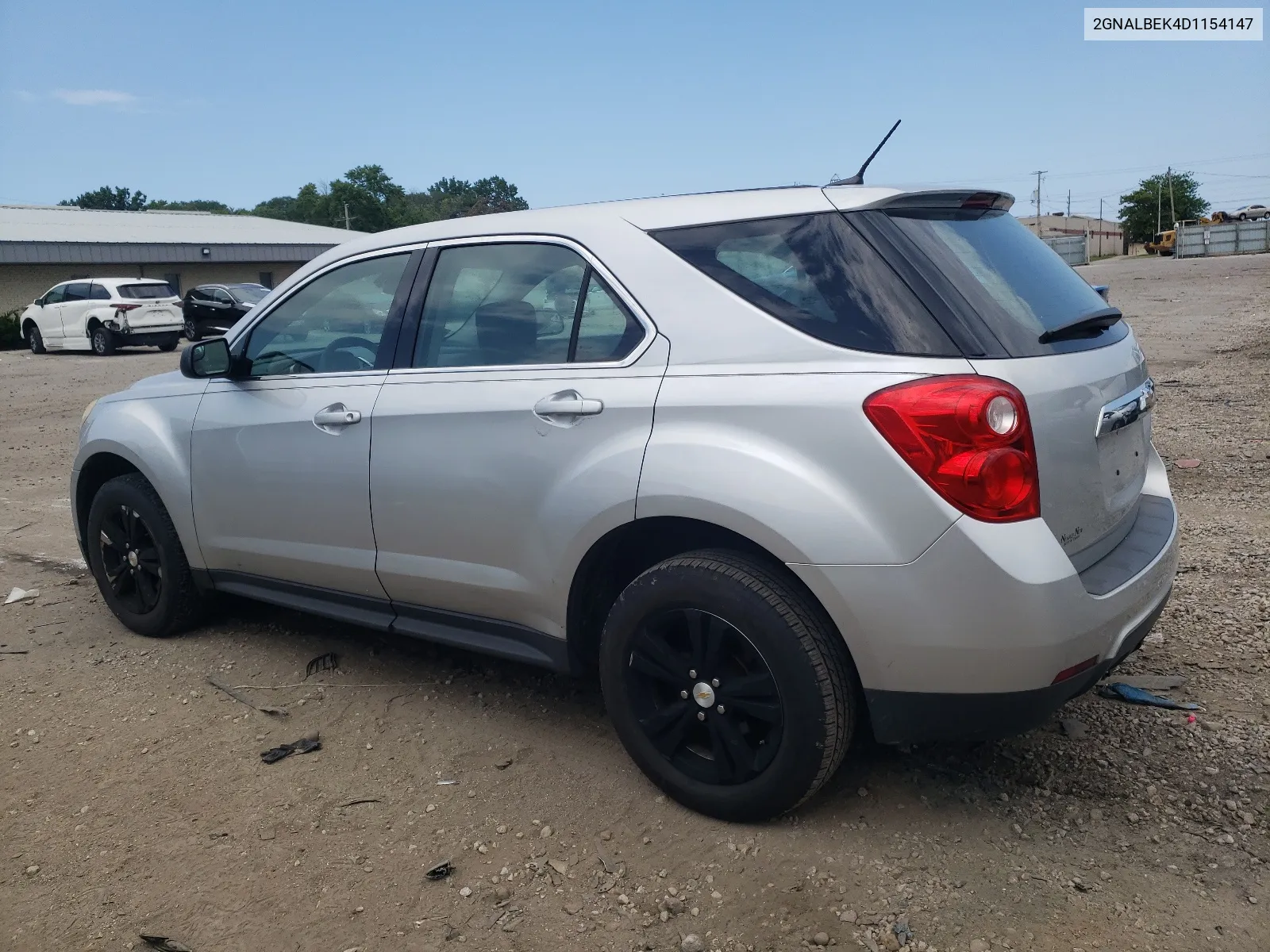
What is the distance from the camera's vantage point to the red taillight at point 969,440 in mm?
2574

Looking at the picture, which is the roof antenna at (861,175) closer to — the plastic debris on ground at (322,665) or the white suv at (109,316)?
the plastic debris on ground at (322,665)

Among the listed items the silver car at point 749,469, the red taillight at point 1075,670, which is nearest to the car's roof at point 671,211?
the silver car at point 749,469

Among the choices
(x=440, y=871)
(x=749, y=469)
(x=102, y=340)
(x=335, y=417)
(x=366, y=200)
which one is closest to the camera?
(x=749, y=469)

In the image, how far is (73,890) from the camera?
2920 millimetres

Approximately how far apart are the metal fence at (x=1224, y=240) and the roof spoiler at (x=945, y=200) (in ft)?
195

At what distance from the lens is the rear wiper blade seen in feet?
9.44

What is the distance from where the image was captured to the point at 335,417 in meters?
3.84

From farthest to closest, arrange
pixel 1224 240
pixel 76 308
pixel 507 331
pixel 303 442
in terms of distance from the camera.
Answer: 1. pixel 1224 240
2. pixel 76 308
3. pixel 303 442
4. pixel 507 331

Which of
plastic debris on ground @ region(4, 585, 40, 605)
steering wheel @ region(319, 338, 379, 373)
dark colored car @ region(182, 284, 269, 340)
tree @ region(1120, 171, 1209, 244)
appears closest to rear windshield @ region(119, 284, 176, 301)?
dark colored car @ region(182, 284, 269, 340)

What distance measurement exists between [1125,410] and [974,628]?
91 cm

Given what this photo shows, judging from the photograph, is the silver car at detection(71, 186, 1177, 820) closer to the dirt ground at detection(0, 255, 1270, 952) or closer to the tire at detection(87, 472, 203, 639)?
A: the dirt ground at detection(0, 255, 1270, 952)

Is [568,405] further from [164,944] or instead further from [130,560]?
[130,560]

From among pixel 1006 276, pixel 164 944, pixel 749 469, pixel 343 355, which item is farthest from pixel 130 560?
pixel 1006 276

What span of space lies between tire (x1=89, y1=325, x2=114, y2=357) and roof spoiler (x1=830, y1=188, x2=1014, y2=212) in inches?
969
